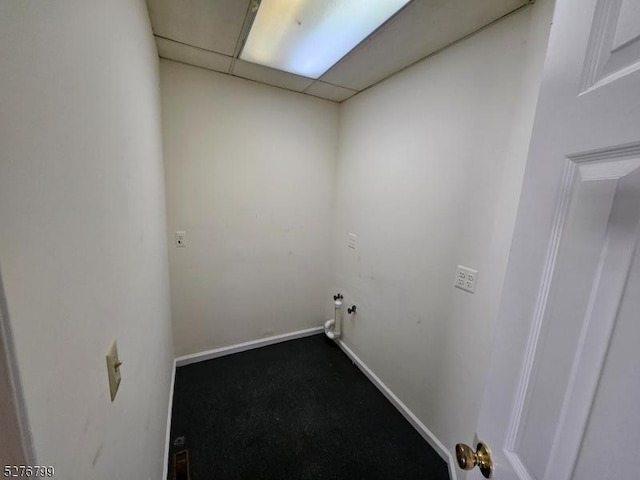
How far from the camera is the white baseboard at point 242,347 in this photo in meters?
2.21

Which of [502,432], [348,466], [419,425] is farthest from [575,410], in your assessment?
[419,425]

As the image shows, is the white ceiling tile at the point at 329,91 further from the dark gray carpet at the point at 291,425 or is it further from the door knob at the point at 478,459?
the dark gray carpet at the point at 291,425

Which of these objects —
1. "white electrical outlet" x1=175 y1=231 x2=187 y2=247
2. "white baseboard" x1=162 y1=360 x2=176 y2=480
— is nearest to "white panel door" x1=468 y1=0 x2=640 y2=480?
Result: "white baseboard" x1=162 y1=360 x2=176 y2=480

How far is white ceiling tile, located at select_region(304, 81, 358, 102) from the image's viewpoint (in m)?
2.04

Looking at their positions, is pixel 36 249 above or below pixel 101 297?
above

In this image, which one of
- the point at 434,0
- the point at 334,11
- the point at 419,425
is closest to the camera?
the point at 434,0

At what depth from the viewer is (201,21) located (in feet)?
4.37

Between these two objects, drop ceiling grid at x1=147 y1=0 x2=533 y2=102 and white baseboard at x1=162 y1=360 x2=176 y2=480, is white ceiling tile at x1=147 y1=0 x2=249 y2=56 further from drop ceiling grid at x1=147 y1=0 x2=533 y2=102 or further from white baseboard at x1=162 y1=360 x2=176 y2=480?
white baseboard at x1=162 y1=360 x2=176 y2=480

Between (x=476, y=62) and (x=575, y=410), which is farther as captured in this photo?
(x=476, y=62)

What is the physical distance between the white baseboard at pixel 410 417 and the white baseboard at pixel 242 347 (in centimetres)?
56

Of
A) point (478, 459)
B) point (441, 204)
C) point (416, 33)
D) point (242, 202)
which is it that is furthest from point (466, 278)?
point (242, 202)

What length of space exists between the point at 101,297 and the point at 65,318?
193 millimetres

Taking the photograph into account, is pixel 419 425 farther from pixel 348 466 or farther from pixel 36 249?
pixel 36 249

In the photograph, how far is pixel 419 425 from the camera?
5.47 ft
